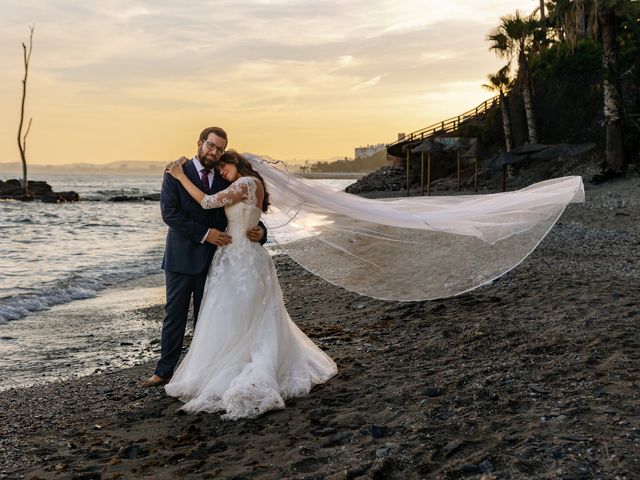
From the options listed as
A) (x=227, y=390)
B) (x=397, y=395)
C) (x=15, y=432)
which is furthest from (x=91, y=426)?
(x=397, y=395)

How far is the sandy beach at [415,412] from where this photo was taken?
3986 millimetres

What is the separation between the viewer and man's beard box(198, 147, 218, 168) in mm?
5777

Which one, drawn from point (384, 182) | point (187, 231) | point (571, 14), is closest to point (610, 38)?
point (571, 14)

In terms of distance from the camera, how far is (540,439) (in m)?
4.02

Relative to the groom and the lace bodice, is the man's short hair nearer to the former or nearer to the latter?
the groom

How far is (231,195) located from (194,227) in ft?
1.55

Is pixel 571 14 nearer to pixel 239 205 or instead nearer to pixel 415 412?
pixel 239 205

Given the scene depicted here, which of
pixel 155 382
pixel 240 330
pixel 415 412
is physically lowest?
pixel 155 382

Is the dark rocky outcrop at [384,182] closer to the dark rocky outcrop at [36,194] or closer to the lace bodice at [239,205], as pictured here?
the dark rocky outcrop at [36,194]

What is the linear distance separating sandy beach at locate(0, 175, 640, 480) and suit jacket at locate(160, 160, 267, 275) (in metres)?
1.22

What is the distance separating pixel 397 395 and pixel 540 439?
1.47 metres

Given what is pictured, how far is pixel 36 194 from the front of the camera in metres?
57.6

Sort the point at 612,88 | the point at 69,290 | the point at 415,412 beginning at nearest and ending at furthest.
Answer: the point at 415,412 → the point at 69,290 → the point at 612,88

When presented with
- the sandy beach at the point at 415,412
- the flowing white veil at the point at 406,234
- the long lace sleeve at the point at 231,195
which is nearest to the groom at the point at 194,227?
the long lace sleeve at the point at 231,195
